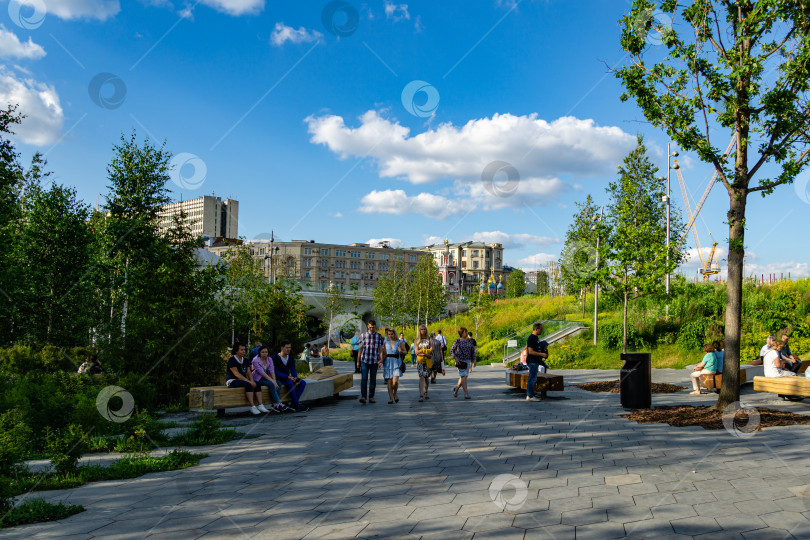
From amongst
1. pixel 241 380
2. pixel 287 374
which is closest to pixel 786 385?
pixel 287 374

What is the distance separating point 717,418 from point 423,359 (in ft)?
21.7

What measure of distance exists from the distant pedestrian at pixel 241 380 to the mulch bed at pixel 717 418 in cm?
697

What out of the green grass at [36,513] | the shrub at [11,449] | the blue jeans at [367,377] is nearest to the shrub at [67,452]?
the shrub at [11,449]

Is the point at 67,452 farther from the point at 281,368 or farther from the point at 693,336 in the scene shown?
the point at 693,336

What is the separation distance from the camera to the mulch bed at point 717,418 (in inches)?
→ 344

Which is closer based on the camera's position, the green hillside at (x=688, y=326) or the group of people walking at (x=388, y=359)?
the group of people walking at (x=388, y=359)

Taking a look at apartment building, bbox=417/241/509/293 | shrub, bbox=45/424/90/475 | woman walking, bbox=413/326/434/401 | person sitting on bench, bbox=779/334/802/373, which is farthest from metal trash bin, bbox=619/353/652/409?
apartment building, bbox=417/241/509/293

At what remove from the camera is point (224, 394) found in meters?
10.7

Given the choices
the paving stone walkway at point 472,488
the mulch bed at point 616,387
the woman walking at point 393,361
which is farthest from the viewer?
the mulch bed at point 616,387

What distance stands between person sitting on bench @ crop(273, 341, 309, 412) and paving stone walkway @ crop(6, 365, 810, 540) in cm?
256

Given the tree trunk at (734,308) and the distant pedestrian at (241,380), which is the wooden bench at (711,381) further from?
the distant pedestrian at (241,380)

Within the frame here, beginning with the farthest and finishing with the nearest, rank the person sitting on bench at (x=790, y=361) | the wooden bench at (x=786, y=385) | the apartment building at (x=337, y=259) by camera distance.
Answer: the apartment building at (x=337, y=259) → the person sitting on bench at (x=790, y=361) → the wooden bench at (x=786, y=385)

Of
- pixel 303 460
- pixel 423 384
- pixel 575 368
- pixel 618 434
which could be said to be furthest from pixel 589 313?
pixel 303 460

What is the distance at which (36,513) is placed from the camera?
188 inches
